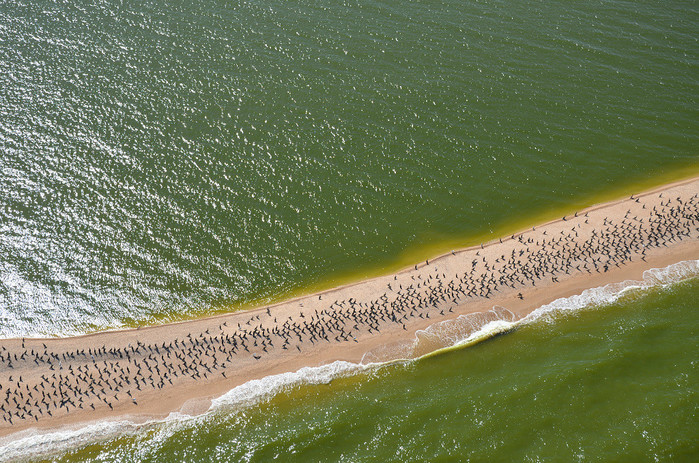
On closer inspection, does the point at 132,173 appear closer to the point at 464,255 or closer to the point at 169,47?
the point at 169,47

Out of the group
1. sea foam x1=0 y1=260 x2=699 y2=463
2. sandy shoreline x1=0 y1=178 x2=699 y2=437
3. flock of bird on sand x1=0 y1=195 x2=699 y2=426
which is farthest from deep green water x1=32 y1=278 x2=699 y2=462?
flock of bird on sand x1=0 y1=195 x2=699 y2=426

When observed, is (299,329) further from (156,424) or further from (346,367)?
(156,424)

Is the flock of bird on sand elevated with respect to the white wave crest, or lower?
elevated

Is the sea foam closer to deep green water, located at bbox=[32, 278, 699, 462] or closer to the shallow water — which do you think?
deep green water, located at bbox=[32, 278, 699, 462]

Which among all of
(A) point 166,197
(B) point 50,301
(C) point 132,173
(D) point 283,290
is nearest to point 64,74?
(C) point 132,173

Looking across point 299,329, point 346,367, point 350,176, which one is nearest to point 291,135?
point 350,176

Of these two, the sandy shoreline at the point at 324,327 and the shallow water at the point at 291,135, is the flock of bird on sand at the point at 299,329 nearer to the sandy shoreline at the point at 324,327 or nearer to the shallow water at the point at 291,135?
the sandy shoreline at the point at 324,327
